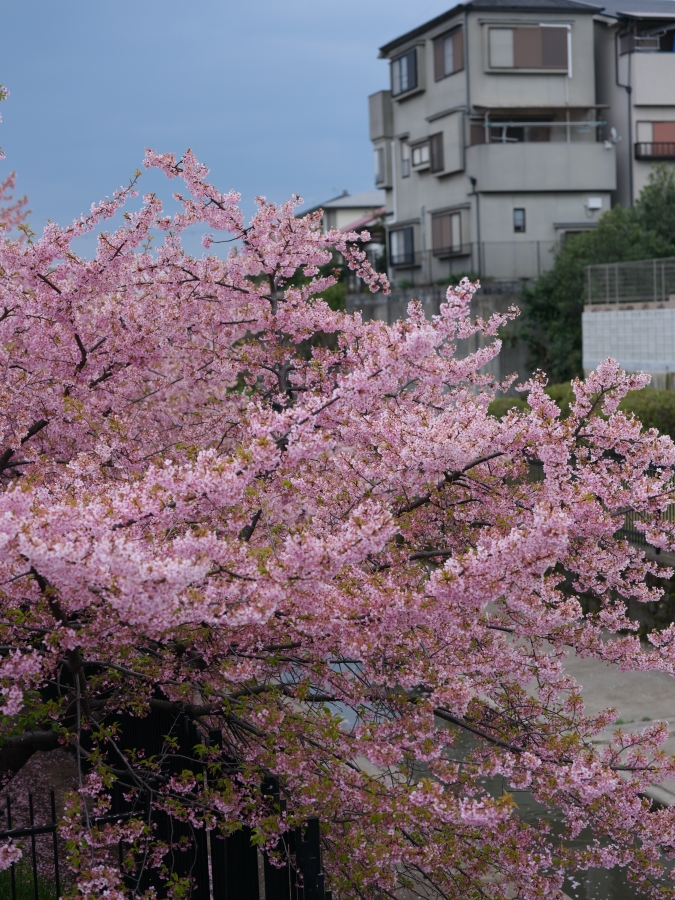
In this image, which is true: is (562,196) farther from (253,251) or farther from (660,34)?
(253,251)

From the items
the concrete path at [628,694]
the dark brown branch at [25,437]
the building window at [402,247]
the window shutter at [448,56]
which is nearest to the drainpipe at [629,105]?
the window shutter at [448,56]

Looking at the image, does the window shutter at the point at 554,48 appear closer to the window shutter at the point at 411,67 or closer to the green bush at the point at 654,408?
the window shutter at the point at 411,67

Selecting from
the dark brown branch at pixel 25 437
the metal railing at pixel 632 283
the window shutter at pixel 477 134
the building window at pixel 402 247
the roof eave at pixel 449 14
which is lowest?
the dark brown branch at pixel 25 437

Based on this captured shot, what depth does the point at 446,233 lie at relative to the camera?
3634cm

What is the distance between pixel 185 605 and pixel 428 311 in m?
31.5

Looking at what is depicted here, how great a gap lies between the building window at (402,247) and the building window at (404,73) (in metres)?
5.13

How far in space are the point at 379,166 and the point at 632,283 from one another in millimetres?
22107

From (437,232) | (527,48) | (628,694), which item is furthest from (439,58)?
(628,694)

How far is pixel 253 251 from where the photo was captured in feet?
26.7

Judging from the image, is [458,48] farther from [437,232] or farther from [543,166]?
[437,232]

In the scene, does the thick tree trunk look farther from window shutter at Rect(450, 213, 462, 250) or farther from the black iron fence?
window shutter at Rect(450, 213, 462, 250)

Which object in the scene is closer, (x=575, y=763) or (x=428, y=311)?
(x=575, y=763)

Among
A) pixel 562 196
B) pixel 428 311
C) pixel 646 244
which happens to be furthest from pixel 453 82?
pixel 646 244

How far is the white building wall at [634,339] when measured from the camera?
21984mm
